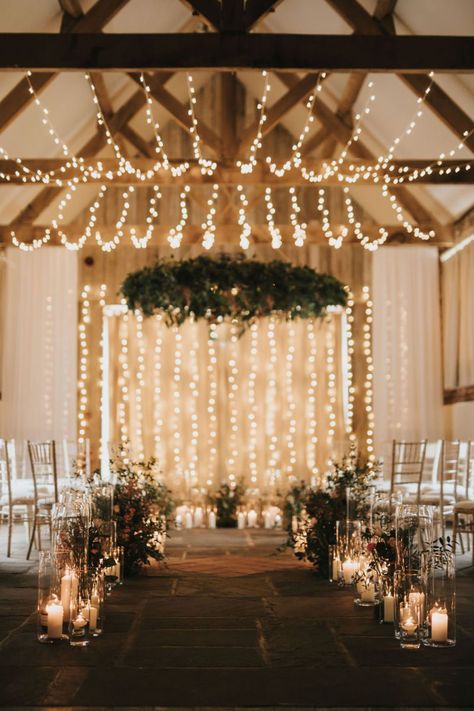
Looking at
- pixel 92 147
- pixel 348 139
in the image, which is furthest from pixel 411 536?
pixel 92 147

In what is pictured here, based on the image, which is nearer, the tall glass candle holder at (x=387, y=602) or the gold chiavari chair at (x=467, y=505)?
the tall glass candle holder at (x=387, y=602)

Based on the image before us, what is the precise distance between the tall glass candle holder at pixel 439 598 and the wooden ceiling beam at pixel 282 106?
574 cm

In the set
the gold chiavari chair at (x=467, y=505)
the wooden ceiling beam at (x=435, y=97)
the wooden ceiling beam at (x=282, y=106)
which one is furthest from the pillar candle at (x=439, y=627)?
the wooden ceiling beam at (x=282, y=106)

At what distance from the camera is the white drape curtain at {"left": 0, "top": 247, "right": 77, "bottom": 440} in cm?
1027

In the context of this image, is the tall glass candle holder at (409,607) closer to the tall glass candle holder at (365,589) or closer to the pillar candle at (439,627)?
the pillar candle at (439,627)

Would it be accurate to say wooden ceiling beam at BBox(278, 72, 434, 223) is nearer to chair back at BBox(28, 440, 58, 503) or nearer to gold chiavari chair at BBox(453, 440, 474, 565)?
gold chiavari chair at BBox(453, 440, 474, 565)

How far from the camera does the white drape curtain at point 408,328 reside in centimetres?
1035

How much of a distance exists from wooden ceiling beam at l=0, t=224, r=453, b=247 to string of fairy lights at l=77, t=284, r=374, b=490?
42.2 inches

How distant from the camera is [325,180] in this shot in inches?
358

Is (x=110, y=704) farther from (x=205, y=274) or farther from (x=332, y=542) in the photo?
(x=205, y=274)

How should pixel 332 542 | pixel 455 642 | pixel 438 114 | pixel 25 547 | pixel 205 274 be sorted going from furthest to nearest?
pixel 205 274
pixel 438 114
pixel 25 547
pixel 332 542
pixel 455 642

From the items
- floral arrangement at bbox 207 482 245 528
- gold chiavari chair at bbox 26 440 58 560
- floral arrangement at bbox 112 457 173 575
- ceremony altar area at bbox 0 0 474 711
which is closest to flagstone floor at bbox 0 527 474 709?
ceremony altar area at bbox 0 0 474 711

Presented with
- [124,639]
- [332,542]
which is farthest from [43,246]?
[124,639]

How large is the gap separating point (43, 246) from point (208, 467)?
303cm
